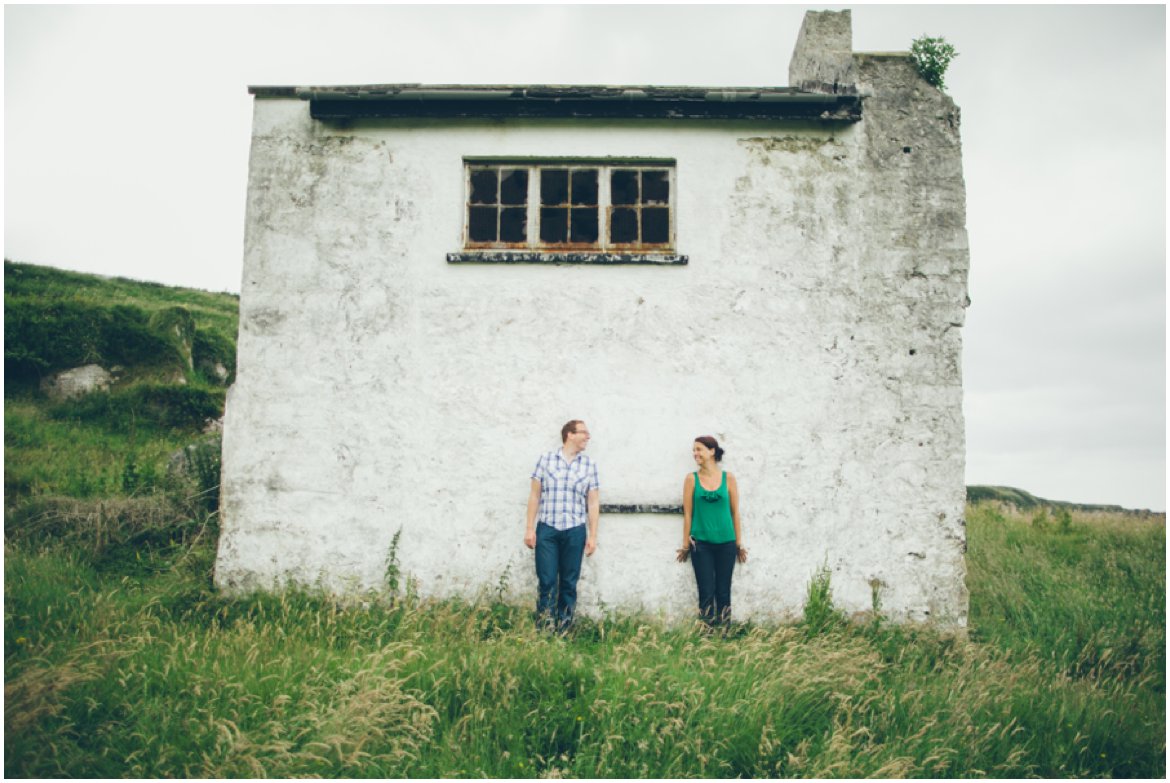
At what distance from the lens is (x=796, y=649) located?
16.5ft

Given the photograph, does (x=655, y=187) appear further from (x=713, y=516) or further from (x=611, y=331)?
(x=713, y=516)

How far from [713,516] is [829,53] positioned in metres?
4.71

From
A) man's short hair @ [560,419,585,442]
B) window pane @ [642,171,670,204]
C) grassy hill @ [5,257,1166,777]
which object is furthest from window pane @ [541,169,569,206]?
grassy hill @ [5,257,1166,777]

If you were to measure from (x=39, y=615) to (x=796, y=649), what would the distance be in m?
5.75

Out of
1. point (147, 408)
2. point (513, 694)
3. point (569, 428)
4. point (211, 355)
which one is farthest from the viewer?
point (211, 355)

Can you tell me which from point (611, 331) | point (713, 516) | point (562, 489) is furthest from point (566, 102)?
point (713, 516)

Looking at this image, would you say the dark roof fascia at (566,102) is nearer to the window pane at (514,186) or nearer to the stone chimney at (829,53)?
the stone chimney at (829,53)

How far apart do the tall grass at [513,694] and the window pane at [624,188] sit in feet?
13.1

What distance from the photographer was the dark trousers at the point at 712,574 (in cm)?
546

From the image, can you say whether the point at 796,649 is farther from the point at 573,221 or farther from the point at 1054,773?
Result: the point at 573,221

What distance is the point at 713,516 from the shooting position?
5.43 metres

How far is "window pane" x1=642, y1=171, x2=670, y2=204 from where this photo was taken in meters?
6.19

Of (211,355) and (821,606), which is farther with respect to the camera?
(211,355)

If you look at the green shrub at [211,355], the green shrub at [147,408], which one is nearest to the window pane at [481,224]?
the green shrub at [147,408]
